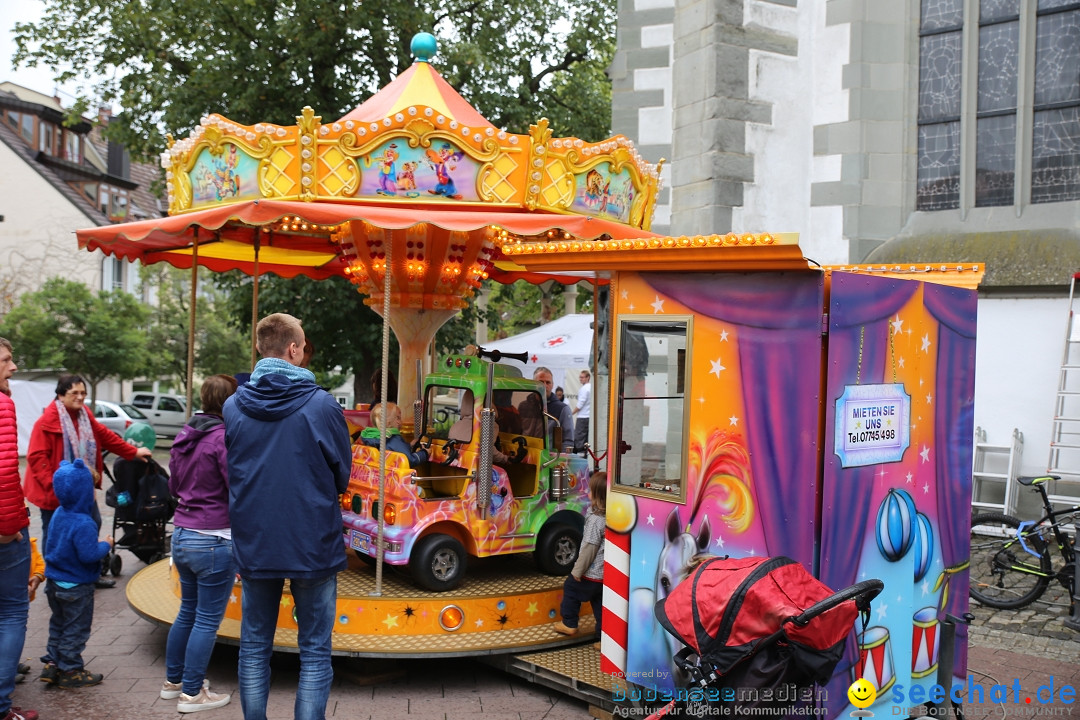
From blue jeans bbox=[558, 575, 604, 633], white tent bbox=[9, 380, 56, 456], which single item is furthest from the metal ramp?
white tent bbox=[9, 380, 56, 456]

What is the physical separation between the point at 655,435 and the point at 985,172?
6455 mm

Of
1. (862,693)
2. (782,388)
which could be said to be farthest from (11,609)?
(862,693)

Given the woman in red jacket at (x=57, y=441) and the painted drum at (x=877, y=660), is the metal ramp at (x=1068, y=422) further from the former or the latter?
the woman in red jacket at (x=57, y=441)

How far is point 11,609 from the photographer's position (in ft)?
16.4

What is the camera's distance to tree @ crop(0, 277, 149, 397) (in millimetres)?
21969

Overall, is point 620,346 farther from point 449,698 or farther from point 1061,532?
point 1061,532

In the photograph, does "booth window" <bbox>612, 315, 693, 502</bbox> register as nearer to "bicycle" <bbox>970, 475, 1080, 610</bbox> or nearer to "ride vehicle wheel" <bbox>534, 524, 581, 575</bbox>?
"ride vehicle wheel" <bbox>534, 524, 581, 575</bbox>

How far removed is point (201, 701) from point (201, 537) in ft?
3.24

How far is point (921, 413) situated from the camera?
510 centimetres

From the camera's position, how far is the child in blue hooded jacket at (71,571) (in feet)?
18.0

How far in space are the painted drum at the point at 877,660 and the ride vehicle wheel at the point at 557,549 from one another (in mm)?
2738

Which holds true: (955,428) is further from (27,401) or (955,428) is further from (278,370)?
(27,401)

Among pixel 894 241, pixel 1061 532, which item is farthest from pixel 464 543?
pixel 894 241

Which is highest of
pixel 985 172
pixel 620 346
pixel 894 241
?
pixel 985 172
